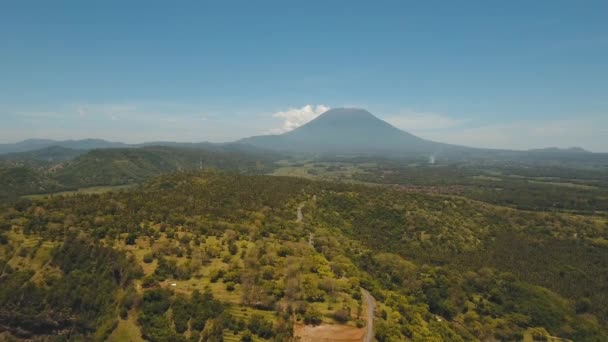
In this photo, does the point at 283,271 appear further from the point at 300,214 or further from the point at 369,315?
the point at 300,214

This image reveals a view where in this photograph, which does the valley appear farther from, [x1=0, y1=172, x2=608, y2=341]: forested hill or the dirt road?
the dirt road

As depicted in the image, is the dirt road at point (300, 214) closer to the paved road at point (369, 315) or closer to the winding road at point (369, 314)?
the winding road at point (369, 314)

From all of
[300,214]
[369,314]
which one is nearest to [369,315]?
[369,314]

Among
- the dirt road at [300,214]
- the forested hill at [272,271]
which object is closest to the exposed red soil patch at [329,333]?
the forested hill at [272,271]

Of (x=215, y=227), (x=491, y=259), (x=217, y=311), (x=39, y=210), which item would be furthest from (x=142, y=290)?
(x=491, y=259)

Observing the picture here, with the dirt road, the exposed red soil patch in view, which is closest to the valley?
the exposed red soil patch
